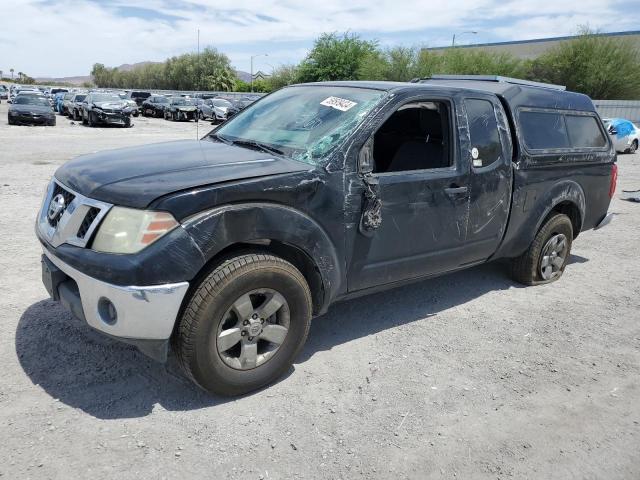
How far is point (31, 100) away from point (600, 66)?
35.9 m

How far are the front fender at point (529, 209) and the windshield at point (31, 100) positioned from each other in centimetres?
2586

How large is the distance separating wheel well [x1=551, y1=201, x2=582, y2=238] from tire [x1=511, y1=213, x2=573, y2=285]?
9 centimetres

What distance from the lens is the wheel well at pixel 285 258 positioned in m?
2.96

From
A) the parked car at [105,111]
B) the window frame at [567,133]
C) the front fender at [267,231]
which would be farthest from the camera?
the parked car at [105,111]

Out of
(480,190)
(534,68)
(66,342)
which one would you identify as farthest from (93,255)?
(534,68)

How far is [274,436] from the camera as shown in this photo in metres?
2.87

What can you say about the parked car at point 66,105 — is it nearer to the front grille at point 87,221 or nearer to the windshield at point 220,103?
the windshield at point 220,103

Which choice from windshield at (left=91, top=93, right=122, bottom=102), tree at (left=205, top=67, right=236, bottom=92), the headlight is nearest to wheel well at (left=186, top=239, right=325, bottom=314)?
the headlight

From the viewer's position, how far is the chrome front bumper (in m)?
2.71

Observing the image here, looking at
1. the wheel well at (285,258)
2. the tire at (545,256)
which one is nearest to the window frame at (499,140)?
the tire at (545,256)

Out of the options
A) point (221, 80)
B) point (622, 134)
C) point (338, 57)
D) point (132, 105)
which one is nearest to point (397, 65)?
point (338, 57)

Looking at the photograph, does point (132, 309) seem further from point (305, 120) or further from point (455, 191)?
point (455, 191)

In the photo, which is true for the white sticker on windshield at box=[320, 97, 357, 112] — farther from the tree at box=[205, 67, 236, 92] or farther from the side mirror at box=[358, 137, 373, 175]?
the tree at box=[205, 67, 236, 92]

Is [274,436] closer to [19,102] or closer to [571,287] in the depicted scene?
[571,287]
